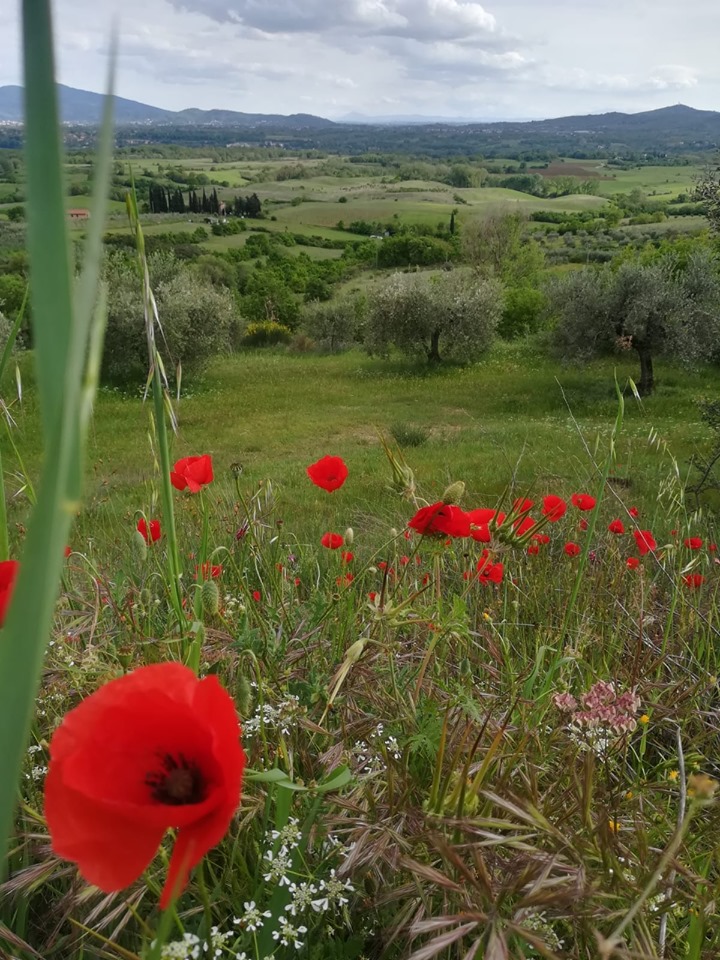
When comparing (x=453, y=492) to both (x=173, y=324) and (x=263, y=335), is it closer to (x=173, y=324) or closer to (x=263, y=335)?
(x=173, y=324)

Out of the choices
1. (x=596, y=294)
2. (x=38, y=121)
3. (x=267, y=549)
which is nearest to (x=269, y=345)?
(x=596, y=294)

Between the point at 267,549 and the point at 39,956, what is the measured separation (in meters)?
1.75

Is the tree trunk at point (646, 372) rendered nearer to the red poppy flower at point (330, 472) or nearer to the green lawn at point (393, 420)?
the green lawn at point (393, 420)

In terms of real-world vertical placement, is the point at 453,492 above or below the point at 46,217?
below

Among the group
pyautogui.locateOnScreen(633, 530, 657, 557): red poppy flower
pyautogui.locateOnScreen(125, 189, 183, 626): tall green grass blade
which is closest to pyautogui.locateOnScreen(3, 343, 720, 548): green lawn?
pyautogui.locateOnScreen(633, 530, 657, 557): red poppy flower

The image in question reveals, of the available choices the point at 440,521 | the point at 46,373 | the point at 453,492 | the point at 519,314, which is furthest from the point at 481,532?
the point at 519,314

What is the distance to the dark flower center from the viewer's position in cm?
65

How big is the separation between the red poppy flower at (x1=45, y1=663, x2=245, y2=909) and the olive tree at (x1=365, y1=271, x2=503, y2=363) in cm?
2597

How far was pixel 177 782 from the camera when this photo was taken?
2.15ft

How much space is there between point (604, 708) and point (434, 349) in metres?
26.1

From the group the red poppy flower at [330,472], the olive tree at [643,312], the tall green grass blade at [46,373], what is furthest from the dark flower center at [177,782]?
the olive tree at [643,312]

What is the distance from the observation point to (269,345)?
34.7m

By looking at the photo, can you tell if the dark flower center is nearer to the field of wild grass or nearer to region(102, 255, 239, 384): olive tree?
the field of wild grass

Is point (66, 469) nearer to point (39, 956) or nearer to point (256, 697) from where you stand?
point (39, 956)
